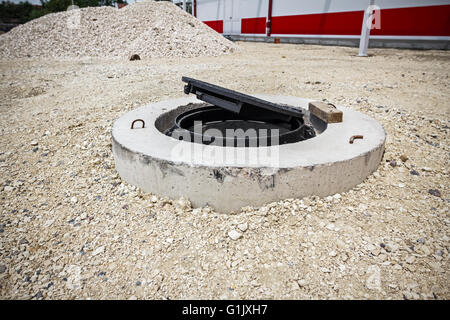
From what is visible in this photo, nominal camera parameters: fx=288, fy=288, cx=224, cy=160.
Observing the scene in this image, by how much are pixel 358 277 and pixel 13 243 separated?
93.7 inches

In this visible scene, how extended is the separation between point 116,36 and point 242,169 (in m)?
12.5

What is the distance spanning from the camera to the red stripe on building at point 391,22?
9320mm

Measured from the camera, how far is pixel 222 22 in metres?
21.7

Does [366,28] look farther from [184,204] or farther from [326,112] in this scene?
[184,204]

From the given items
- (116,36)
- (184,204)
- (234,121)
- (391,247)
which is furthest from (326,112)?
(116,36)

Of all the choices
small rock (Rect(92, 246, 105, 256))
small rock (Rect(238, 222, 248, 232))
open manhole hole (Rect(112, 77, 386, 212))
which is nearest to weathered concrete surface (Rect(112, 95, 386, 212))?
open manhole hole (Rect(112, 77, 386, 212))

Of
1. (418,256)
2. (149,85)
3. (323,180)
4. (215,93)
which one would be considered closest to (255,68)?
(149,85)

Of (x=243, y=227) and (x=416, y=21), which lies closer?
(x=243, y=227)

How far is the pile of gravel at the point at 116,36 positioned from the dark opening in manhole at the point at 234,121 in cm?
798

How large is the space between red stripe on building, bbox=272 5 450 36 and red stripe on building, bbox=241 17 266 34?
264 cm

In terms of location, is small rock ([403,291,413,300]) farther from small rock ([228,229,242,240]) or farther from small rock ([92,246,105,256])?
small rock ([92,246,105,256])

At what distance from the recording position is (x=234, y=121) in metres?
3.68

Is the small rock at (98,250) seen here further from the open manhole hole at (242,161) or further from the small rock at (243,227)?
the small rock at (243,227)

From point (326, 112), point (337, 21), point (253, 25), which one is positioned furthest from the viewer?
point (253, 25)
